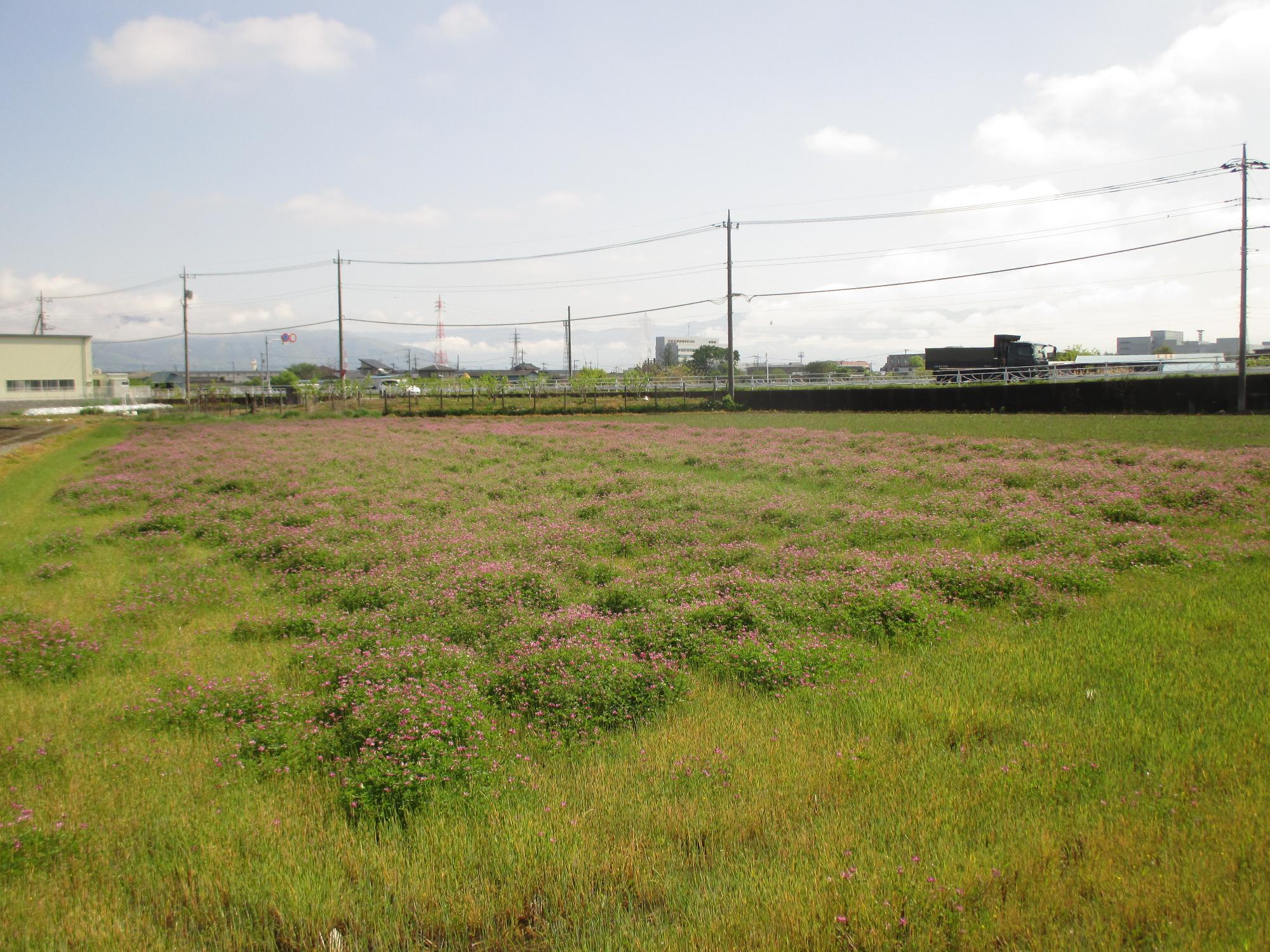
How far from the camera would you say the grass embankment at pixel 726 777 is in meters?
3.83

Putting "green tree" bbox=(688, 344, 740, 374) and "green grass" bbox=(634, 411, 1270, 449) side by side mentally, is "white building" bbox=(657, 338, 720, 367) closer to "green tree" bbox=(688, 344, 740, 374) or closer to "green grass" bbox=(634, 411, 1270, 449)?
"green tree" bbox=(688, 344, 740, 374)

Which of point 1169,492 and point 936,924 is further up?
point 1169,492

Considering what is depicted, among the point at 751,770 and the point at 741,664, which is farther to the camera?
the point at 741,664

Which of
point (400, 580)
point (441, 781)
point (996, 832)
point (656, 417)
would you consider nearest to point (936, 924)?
point (996, 832)

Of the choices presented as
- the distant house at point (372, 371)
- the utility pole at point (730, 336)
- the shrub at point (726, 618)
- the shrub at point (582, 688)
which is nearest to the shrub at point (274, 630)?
the shrub at point (582, 688)

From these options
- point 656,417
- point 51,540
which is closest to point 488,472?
point 51,540

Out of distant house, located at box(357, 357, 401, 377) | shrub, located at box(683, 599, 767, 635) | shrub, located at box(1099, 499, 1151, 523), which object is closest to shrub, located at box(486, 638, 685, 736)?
shrub, located at box(683, 599, 767, 635)

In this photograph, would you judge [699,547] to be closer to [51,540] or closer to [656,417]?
[51,540]

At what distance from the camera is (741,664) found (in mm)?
7293

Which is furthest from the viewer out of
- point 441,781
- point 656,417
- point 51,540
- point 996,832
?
point 656,417

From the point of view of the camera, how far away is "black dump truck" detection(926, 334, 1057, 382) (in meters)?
63.6

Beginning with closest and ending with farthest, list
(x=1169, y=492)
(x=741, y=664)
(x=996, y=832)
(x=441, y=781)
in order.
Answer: (x=996, y=832), (x=441, y=781), (x=741, y=664), (x=1169, y=492)

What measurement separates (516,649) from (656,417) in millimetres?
45599

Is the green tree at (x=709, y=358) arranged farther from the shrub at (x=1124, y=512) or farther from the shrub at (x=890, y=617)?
the shrub at (x=890, y=617)
